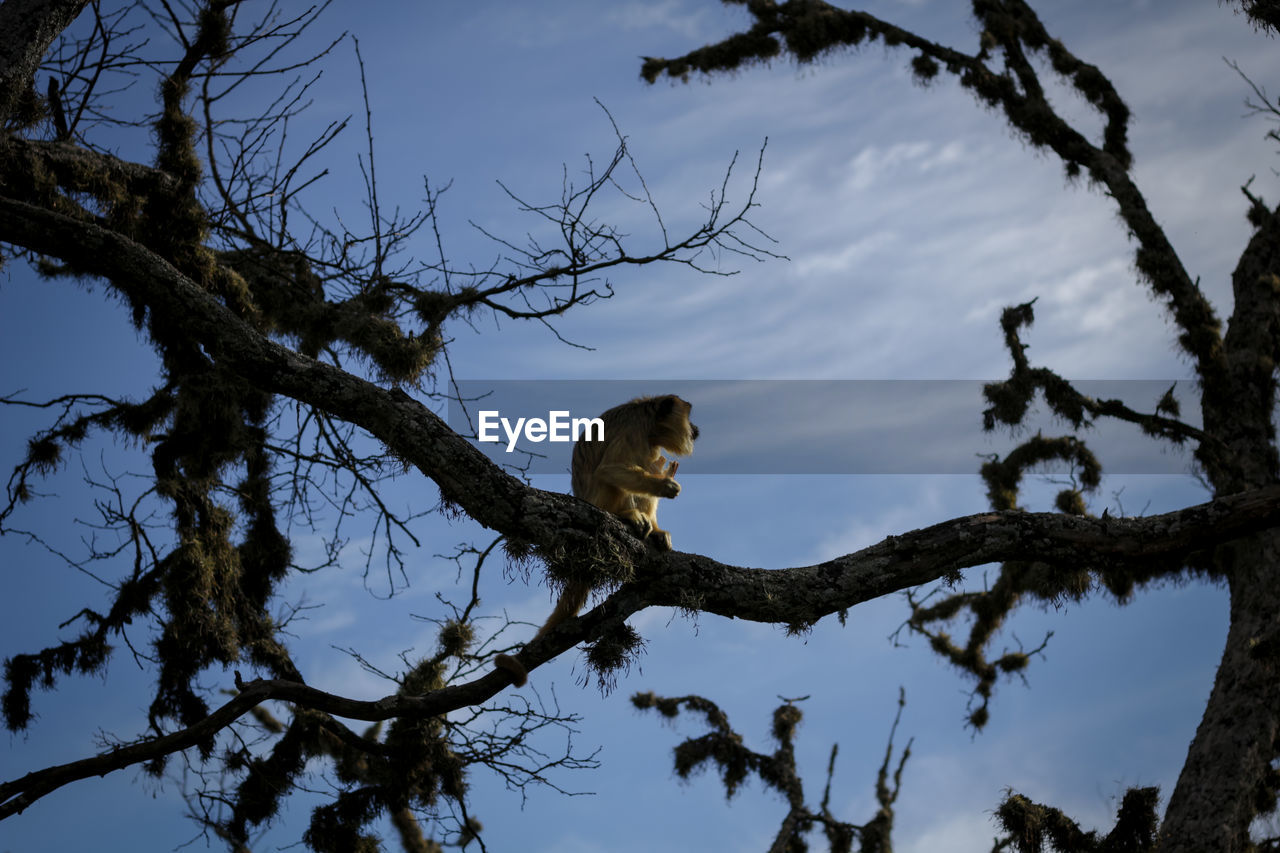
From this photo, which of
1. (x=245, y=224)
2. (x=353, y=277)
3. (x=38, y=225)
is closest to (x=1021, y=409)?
(x=353, y=277)

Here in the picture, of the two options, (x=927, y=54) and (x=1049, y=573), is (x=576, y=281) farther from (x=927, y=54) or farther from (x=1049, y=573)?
(x=927, y=54)

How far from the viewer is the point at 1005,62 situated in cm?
1231

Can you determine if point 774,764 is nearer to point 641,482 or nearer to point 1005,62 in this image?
point 641,482

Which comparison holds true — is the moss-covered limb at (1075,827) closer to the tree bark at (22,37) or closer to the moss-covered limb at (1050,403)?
the moss-covered limb at (1050,403)

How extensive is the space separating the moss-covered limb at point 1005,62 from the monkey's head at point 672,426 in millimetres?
7084

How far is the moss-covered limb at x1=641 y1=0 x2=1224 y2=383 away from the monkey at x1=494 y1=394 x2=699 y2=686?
7208 mm

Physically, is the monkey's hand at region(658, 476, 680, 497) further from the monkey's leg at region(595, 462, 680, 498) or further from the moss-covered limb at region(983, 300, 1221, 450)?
the moss-covered limb at region(983, 300, 1221, 450)

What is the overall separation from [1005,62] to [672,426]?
8.39m

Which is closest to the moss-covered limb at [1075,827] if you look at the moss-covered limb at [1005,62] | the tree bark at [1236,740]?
the tree bark at [1236,740]

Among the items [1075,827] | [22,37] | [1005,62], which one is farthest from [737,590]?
[1005,62]

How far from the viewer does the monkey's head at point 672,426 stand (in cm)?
665

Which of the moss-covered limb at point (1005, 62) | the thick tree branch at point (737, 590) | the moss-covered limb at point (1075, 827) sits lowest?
the moss-covered limb at point (1075, 827)

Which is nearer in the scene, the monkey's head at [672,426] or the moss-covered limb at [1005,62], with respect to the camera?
the monkey's head at [672,426]

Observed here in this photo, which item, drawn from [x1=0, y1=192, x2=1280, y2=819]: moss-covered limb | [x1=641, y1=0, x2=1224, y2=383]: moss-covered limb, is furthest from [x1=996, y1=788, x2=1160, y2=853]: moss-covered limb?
[x1=641, y1=0, x2=1224, y2=383]: moss-covered limb
